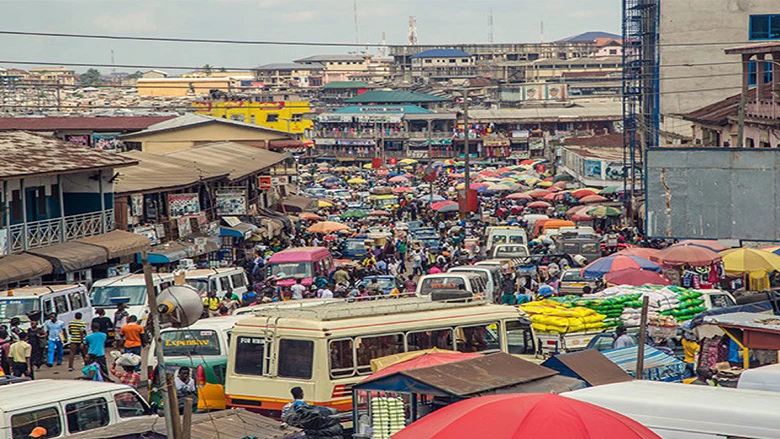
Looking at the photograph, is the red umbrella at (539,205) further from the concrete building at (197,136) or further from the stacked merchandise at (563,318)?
the stacked merchandise at (563,318)

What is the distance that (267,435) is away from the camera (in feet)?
40.0

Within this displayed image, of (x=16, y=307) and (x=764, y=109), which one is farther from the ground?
(x=764, y=109)

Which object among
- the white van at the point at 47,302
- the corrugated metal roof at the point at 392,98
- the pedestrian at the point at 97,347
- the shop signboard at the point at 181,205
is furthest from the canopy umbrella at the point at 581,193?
the corrugated metal roof at the point at 392,98

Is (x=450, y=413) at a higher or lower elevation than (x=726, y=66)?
lower

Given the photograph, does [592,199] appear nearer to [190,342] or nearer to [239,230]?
[239,230]

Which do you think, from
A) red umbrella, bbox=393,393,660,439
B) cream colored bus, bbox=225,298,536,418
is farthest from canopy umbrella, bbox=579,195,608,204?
red umbrella, bbox=393,393,660,439

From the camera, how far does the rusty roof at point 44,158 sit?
1142 inches

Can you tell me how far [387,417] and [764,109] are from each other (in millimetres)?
25486

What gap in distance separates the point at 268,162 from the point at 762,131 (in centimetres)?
2090

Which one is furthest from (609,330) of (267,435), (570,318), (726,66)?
(726,66)

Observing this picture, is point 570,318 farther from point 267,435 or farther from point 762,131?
point 762,131

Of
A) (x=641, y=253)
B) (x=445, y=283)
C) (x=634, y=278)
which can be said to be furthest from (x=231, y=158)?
(x=445, y=283)

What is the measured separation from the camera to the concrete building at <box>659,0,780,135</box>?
2301 inches

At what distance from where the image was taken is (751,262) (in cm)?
2539
